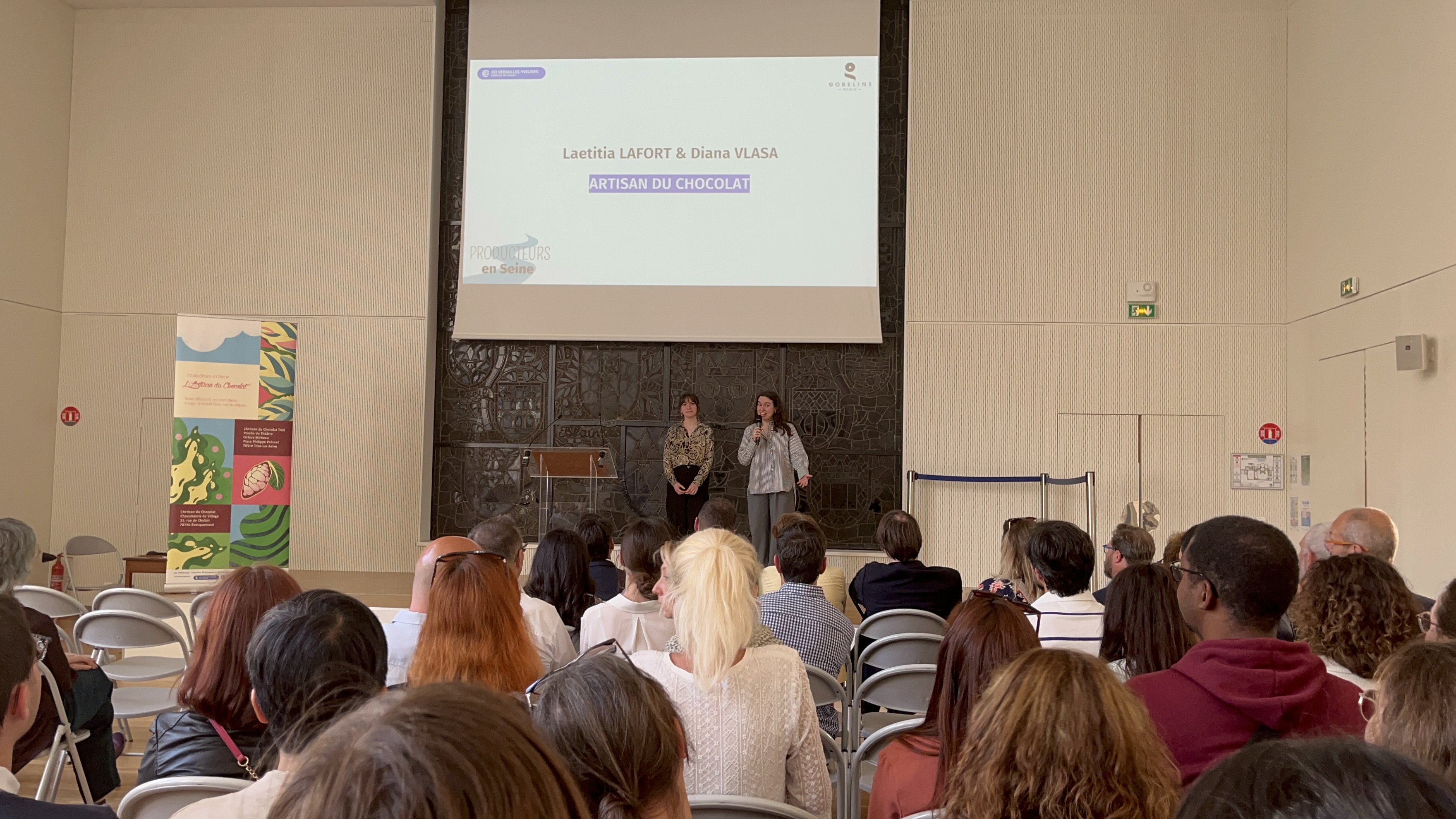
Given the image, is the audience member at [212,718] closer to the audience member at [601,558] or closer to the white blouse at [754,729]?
the white blouse at [754,729]

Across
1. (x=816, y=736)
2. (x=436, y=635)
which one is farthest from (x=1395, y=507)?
(x=436, y=635)

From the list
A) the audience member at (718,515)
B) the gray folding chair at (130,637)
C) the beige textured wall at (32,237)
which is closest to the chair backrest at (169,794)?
the gray folding chair at (130,637)

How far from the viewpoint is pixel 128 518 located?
9266mm

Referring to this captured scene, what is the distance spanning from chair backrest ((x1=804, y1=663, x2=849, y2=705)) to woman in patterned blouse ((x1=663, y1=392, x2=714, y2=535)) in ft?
17.7

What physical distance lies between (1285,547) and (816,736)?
1.10m

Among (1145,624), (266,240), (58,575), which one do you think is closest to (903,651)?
(1145,624)

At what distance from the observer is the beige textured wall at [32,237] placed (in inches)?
344

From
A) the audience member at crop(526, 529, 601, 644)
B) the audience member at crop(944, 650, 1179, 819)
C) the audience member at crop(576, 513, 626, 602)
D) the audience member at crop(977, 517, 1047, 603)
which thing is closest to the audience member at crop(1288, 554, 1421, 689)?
the audience member at crop(977, 517, 1047, 603)

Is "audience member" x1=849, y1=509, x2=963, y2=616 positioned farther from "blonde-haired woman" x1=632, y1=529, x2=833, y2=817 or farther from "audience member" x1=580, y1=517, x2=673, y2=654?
"blonde-haired woman" x1=632, y1=529, x2=833, y2=817

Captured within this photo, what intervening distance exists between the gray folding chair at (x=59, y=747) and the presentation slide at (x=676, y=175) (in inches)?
254

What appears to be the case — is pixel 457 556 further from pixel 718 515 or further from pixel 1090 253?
pixel 1090 253

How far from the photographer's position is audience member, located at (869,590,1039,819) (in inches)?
66.4

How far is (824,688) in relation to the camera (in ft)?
9.62

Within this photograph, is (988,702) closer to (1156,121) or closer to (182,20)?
(1156,121)
